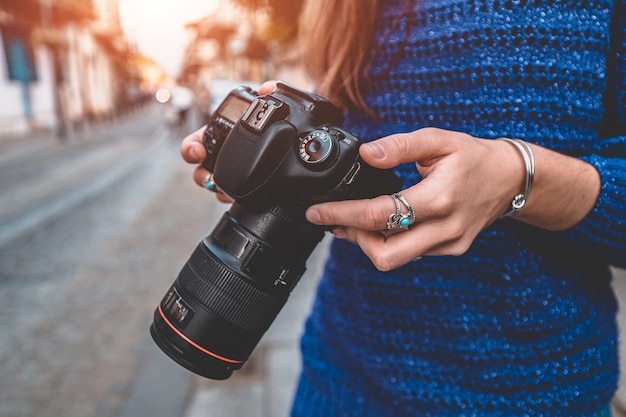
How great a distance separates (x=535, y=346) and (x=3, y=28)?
1394 cm

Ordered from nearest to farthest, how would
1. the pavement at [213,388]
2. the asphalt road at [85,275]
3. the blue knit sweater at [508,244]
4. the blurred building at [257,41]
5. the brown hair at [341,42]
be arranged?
the blue knit sweater at [508,244], the brown hair at [341,42], the blurred building at [257,41], the pavement at [213,388], the asphalt road at [85,275]

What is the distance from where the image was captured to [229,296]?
2.22 feet

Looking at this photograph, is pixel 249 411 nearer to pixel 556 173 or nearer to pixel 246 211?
pixel 246 211

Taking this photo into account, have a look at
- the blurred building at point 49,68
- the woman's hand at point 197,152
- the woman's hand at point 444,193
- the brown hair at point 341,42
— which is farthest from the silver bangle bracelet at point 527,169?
the blurred building at point 49,68

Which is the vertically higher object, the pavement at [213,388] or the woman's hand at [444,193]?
the woman's hand at [444,193]

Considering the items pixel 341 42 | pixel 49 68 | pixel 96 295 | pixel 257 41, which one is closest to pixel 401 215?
pixel 341 42

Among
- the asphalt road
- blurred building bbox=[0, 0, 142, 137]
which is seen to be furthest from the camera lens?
blurred building bbox=[0, 0, 142, 137]

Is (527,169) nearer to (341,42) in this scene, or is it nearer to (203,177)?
(341,42)

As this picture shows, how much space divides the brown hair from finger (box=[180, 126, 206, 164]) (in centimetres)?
21

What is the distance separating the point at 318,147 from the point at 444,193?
165mm

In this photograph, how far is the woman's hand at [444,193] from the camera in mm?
513

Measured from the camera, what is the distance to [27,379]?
220 cm

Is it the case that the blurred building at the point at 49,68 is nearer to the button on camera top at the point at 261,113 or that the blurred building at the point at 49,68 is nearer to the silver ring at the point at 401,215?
the button on camera top at the point at 261,113

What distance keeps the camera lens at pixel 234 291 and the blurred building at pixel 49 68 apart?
11150 millimetres
